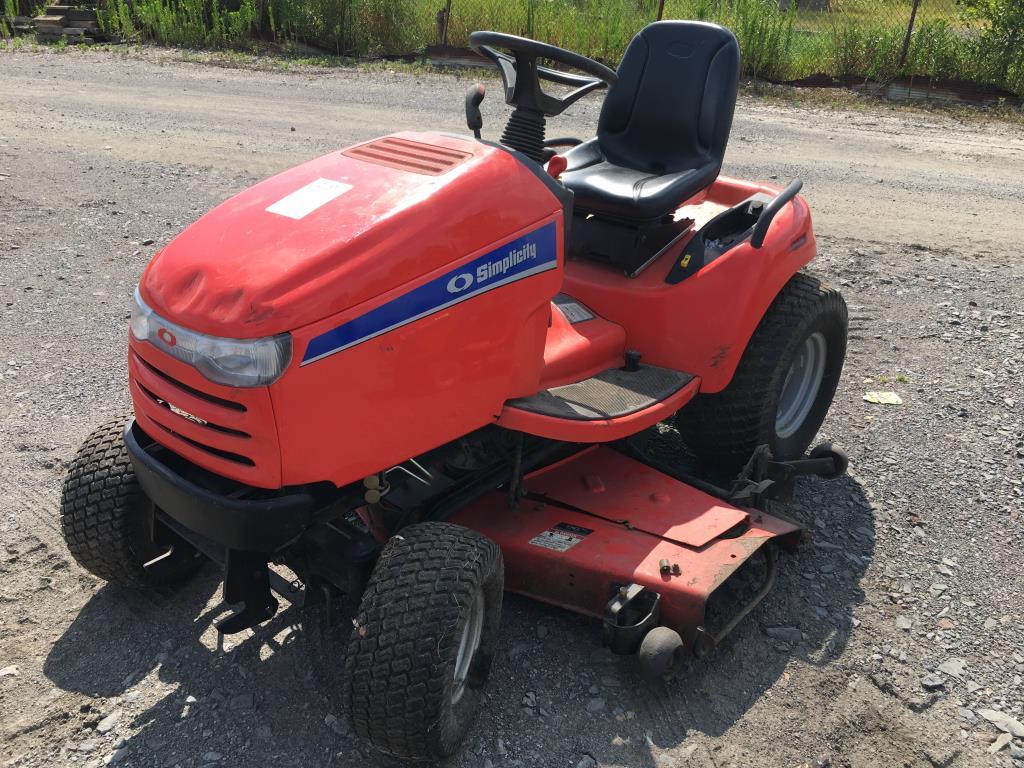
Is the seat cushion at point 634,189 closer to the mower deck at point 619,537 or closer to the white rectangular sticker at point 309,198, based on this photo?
the mower deck at point 619,537

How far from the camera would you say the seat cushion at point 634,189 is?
347 centimetres

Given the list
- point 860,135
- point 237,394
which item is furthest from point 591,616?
point 860,135

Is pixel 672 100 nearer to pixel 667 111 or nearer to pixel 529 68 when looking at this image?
pixel 667 111

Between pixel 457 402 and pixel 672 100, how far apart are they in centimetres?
194

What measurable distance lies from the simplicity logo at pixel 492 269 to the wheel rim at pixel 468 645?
0.79 m

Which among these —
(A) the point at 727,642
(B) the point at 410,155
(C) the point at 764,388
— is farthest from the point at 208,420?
(C) the point at 764,388

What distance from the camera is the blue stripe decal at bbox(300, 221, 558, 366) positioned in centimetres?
237

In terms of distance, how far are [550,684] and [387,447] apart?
884 millimetres

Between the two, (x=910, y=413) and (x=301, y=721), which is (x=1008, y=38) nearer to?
(x=910, y=413)

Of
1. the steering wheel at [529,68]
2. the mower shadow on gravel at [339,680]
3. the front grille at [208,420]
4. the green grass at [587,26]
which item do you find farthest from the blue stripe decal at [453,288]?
the green grass at [587,26]

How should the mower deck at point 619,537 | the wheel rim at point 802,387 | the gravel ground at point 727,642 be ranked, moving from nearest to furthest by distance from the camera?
1. the gravel ground at point 727,642
2. the mower deck at point 619,537
3. the wheel rim at point 802,387

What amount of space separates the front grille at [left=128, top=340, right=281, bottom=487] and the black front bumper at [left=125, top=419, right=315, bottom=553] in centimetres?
6

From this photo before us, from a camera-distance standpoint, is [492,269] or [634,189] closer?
[492,269]

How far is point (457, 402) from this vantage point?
Result: 2.65 m
